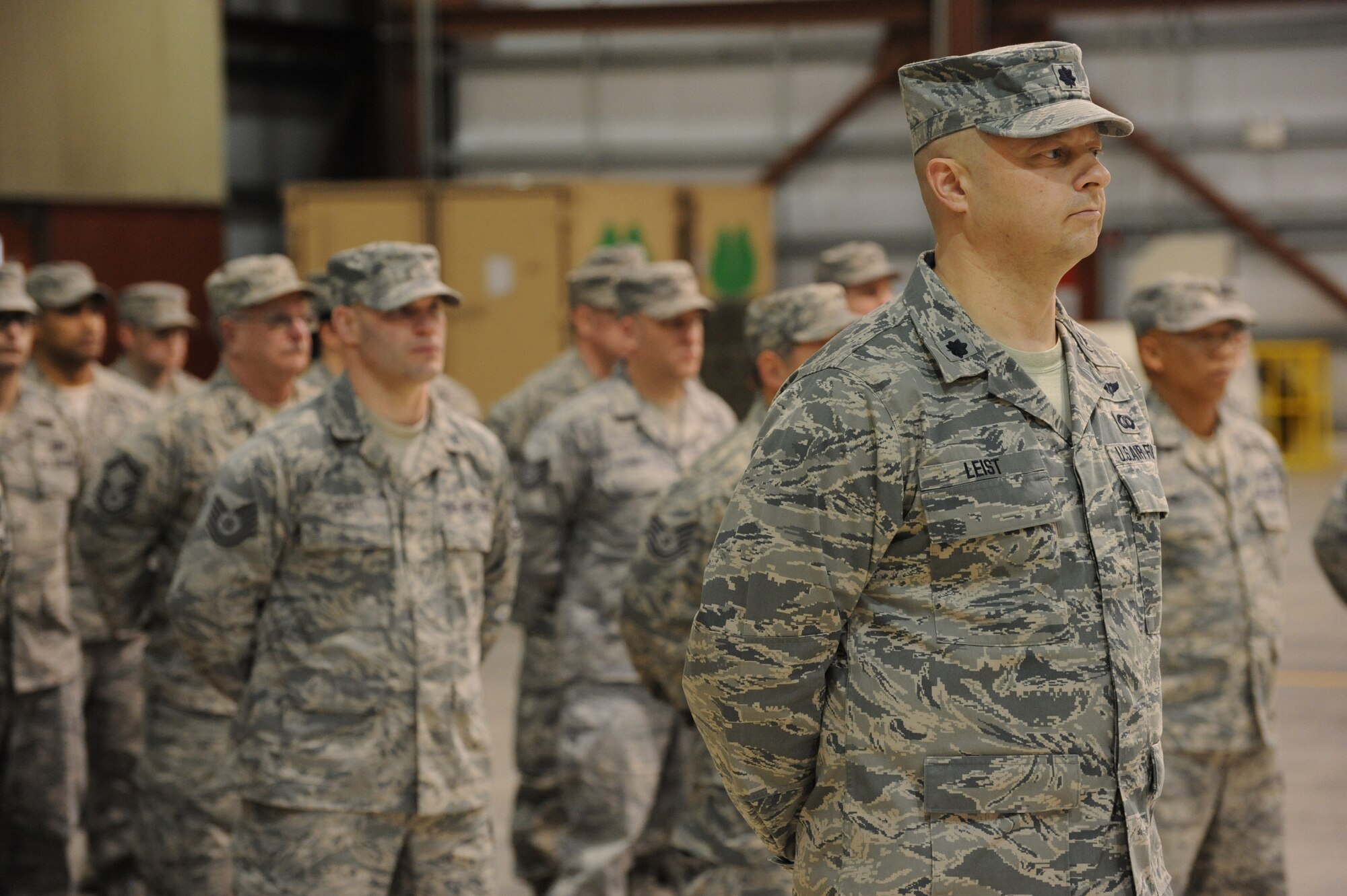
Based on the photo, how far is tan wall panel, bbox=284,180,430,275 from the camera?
13.0 meters

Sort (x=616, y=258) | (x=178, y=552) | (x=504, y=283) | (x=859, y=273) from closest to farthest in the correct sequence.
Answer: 1. (x=178, y=552)
2. (x=859, y=273)
3. (x=616, y=258)
4. (x=504, y=283)

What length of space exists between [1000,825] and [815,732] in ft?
0.92

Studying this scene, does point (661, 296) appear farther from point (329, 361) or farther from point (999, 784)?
point (999, 784)

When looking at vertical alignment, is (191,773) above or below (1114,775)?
below

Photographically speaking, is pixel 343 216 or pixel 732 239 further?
pixel 732 239

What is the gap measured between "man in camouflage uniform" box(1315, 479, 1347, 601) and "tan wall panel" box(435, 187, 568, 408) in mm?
8903

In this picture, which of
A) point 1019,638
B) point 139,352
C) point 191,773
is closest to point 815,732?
point 1019,638

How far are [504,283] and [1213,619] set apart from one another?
373 inches

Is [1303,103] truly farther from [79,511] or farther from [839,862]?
[839,862]

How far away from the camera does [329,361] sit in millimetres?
6281

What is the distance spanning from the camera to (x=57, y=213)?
12781 millimetres

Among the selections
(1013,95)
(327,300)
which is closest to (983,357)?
(1013,95)

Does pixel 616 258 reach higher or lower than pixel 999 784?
higher

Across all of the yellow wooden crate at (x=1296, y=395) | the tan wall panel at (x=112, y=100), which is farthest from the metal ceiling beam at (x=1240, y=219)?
the tan wall panel at (x=112, y=100)
